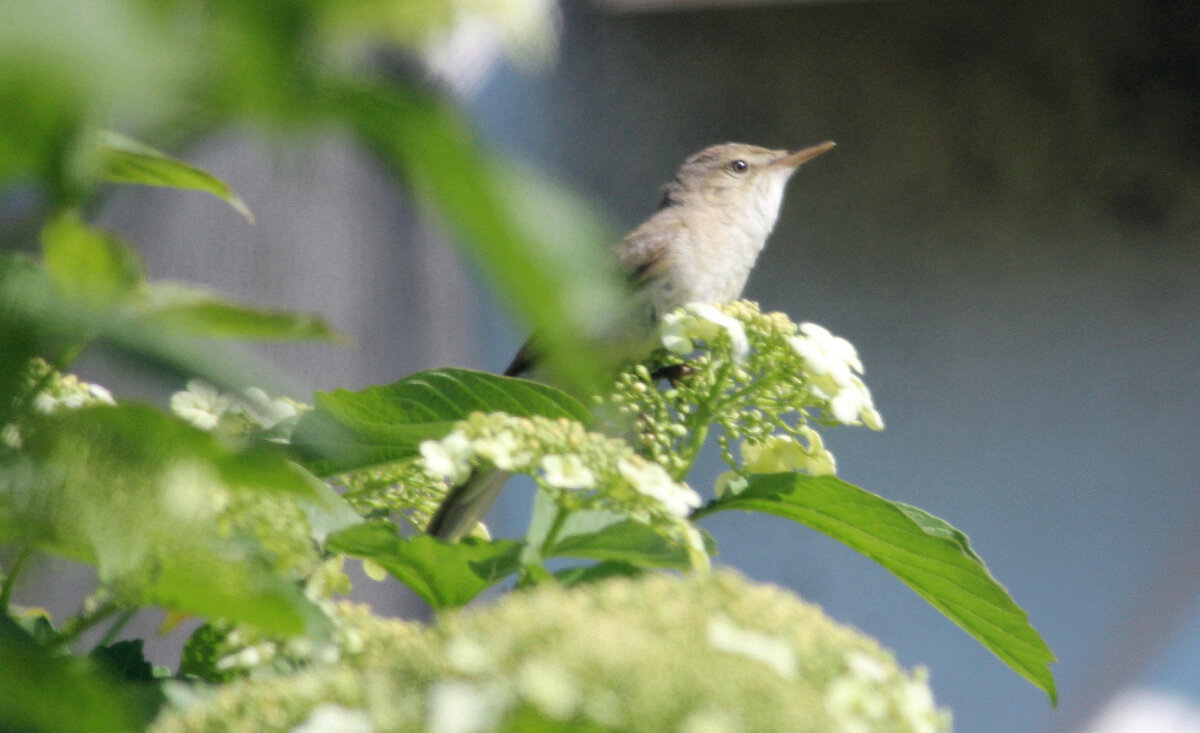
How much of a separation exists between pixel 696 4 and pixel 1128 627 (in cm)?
191

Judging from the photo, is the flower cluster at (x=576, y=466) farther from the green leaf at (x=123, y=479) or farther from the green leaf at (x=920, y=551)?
the green leaf at (x=123, y=479)

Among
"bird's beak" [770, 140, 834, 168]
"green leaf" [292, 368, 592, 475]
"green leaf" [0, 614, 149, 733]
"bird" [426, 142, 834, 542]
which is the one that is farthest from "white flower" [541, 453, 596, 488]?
"bird's beak" [770, 140, 834, 168]

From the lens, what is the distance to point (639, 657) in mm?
300

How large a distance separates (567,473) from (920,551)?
22 centimetres

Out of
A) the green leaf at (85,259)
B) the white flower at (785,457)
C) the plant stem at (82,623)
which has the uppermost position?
the white flower at (785,457)

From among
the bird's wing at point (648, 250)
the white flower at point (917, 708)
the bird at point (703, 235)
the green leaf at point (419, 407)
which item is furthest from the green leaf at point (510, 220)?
the bird's wing at point (648, 250)

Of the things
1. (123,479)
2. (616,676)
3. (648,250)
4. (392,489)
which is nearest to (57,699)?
(123,479)

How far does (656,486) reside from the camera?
0.49 metres

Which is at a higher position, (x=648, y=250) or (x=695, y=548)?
(x=648, y=250)

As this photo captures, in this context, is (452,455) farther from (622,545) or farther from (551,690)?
(551,690)

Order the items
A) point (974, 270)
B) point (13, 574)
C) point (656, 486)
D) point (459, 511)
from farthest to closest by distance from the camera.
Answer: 1. point (974, 270)
2. point (459, 511)
3. point (656, 486)
4. point (13, 574)

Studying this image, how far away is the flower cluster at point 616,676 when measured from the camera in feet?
0.96

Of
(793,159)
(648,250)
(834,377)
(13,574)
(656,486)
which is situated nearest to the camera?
(13,574)

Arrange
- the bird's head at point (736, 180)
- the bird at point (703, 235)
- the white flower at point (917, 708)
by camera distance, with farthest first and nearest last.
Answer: the bird's head at point (736, 180) < the bird at point (703, 235) < the white flower at point (917, 708)
